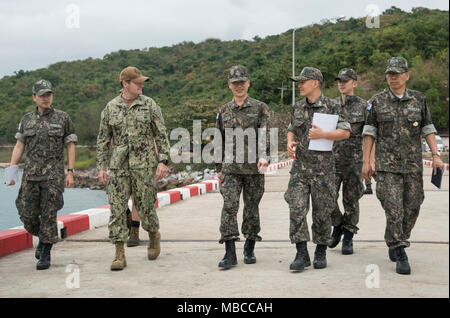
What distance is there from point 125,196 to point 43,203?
33.7 inches

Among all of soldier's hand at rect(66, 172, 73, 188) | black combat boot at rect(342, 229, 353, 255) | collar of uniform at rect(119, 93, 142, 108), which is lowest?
black combat boot at rect(342, 229, 353, 255)

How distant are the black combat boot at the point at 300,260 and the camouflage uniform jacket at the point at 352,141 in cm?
134

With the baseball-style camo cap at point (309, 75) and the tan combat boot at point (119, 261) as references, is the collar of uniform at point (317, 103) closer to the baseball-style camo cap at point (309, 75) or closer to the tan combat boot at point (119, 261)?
the baseball-style camo cap at point (309, 75)

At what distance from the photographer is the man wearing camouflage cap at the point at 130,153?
17.5ft

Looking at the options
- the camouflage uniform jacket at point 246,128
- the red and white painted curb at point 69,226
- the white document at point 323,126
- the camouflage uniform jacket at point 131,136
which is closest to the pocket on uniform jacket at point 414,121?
the white document at point 323,126

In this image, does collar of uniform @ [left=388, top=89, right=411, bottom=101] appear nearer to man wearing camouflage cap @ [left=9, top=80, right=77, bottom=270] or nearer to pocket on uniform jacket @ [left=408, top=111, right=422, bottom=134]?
pocket on uniform jacket @ [left=408, top=111, right=422, bottom=134]

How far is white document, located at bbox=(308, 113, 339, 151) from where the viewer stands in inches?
196

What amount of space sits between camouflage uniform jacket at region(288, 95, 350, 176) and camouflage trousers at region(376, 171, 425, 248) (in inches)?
20.7

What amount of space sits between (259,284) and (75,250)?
2900mm

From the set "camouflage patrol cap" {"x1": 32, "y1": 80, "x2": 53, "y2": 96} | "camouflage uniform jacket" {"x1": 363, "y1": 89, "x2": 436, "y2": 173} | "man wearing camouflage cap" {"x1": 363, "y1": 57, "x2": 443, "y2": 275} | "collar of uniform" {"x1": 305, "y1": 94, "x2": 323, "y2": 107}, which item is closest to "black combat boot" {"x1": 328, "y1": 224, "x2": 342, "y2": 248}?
"man wearing camouflage cap" {"x1": 363, "y1": 57, "x2": 443, "y2": 275}

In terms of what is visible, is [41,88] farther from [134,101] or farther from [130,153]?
[130,153]

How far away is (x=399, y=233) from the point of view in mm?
4805

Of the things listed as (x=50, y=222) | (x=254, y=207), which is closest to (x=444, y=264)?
(x=254, y=207)

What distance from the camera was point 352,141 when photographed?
5.96 meters
